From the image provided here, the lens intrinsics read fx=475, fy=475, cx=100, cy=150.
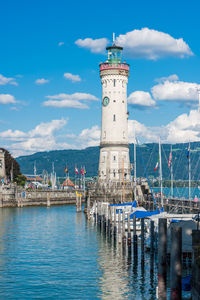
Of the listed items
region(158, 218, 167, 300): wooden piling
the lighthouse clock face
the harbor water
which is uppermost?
the lighthouse clock face

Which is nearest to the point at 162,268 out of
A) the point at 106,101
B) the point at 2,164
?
the point at 106,101

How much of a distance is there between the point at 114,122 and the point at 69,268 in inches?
2340

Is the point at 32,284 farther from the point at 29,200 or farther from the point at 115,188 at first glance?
the point at 29,200

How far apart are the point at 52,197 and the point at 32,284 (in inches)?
3250

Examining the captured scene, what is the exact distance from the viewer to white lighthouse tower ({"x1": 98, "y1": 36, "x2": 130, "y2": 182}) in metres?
96.2

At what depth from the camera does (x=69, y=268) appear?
39219mm

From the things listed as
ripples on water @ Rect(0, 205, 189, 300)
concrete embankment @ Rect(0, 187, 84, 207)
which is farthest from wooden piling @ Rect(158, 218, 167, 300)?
concrete embankment @ Rect(0, 187, 84, 207)

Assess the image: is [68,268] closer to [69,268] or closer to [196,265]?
[69,268]

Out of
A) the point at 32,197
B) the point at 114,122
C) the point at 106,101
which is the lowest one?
the point at 32,197

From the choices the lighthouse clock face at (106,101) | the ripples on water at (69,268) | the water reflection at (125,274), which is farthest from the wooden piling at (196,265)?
the lighthouse clock face at (106,101)

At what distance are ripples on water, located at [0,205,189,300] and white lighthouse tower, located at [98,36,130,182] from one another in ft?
114

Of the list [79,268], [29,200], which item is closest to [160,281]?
[79,268]

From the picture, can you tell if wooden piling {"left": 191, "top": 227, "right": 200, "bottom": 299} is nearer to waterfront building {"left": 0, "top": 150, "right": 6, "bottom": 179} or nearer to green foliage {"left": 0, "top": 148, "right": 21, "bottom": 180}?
waterfront building {"left": 0, "top": 150, "right": 6, "bottom": 179}

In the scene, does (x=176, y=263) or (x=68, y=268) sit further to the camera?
(x=68, y=268)
